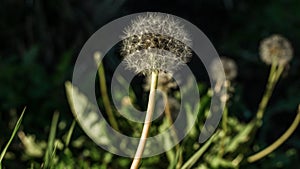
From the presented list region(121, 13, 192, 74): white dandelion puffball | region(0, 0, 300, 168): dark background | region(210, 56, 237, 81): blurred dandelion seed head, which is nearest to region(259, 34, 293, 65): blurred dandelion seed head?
region(210, 56, 237, 81): blurred dandelion seed head

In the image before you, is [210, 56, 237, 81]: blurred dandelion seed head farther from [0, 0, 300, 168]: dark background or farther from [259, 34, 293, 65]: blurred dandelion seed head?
[0, 0, 300, 168]: dark background

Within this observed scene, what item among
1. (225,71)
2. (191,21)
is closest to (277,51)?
(225,71)

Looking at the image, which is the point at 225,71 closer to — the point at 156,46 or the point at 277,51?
the point at 277,51

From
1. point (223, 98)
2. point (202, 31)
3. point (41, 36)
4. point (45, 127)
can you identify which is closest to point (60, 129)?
point (45, 127)

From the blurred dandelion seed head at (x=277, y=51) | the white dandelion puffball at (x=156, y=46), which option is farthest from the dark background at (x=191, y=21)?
the white dandelion puffball at (x=156, y=46)

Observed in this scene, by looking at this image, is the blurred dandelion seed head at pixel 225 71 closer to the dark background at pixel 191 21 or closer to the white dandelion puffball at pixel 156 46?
the dark background at pixel 191 21

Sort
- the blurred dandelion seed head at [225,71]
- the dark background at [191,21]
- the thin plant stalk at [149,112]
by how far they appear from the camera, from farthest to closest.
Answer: the dark background at [191,21], the blurred dandelion seed head at [225,71], the thin plant stalk at [149,112]
